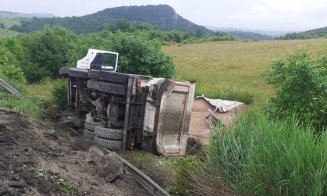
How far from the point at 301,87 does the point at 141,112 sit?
12.3 feet

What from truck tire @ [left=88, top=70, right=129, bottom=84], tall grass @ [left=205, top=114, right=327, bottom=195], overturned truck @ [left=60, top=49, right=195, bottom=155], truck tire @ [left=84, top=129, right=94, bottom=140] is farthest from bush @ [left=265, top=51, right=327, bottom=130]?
truck tire @ [left=84, top=129, right=94, bottom=140]

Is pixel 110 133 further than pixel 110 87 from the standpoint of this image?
No

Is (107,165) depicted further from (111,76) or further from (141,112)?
(111,76)

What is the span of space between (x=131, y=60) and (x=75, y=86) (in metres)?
3.65

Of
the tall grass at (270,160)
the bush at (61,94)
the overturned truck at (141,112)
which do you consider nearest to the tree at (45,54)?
the bush at (61,94)

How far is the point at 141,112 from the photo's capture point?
11703 mm

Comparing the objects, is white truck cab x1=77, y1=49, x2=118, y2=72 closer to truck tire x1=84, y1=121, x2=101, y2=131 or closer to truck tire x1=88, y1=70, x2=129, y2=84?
truck tire x1=88, y1=70, x2=129, y2=84

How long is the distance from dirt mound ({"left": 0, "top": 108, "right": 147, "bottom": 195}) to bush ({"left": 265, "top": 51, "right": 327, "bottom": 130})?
3.71 meters

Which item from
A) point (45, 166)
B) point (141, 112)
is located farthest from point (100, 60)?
point (45, 166)

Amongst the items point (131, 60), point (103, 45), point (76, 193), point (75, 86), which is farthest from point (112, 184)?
point (103, 45)

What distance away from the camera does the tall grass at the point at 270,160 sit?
5.66m

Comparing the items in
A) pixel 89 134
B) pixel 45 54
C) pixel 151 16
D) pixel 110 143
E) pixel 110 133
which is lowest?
pixel 151 16

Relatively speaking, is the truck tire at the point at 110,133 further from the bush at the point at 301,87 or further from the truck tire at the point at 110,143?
the bush at the point at 301,87

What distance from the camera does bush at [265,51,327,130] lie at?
999cm
